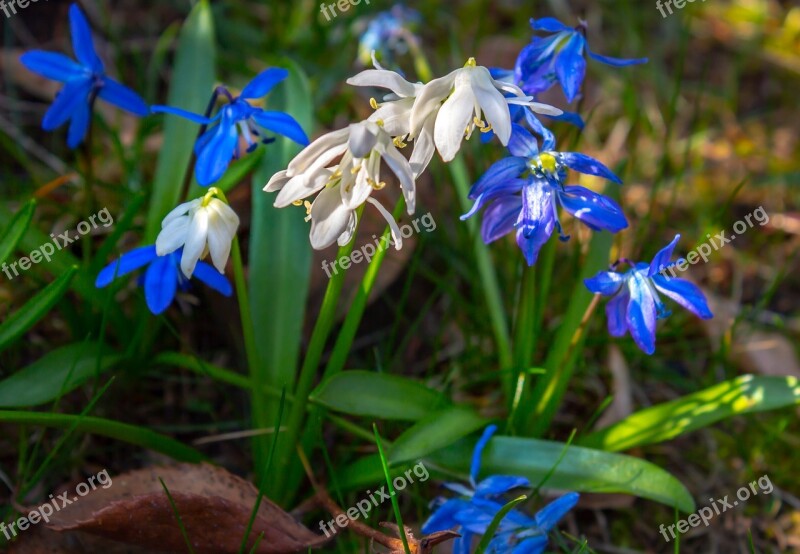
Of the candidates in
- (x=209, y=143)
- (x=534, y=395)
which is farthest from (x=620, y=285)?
(x=209, y=143)

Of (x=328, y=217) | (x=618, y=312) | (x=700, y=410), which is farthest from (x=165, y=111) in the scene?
(x=700, y=410)

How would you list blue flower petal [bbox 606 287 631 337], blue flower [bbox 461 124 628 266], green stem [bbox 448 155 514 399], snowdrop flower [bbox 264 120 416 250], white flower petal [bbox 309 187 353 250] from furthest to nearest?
green stem [bbox 448 155 514 399]
blue flower petal [bbox 606 287 631 337]
blue flower [bbox 461 124 628 266]
white flower petal [bbox 309 187 353 250]
snowdrop flower [bbox 264 120 416 250]

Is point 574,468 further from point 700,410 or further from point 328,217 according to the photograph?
point 328,217

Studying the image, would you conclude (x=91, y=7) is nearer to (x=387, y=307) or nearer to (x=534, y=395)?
(x=387, y=307)

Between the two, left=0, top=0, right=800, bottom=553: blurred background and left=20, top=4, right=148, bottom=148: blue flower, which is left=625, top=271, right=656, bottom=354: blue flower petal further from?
left=20, top=4, right=148, bottom=148: blue flower

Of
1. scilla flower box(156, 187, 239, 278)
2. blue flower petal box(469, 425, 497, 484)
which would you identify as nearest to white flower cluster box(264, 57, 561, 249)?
scilla flower box(156, 187, 239, 278)
